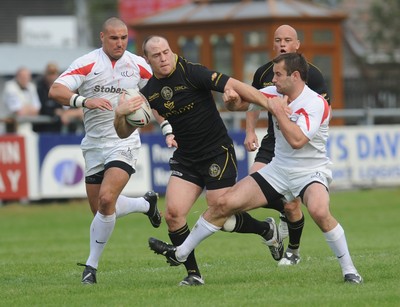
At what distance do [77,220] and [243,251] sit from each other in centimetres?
605

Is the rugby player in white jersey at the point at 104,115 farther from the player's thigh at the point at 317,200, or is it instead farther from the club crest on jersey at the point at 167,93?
the player's thigh at the point at 317,200

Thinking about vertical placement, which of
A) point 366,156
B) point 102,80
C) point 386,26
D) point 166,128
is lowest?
point 366,156

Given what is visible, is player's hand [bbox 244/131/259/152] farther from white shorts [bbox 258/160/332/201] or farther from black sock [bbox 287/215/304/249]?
white shorts [bbox 258/160/332/201]

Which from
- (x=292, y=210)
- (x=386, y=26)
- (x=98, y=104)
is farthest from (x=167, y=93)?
(x=386, y=26)

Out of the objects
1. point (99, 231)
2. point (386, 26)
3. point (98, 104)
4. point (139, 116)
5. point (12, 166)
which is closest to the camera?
point (139, 116)

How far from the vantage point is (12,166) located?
2069 centimetres

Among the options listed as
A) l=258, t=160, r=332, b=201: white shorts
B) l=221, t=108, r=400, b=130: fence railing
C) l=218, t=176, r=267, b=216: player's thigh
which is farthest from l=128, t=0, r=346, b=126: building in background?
l=218, t=176, r=267, b=216: player's thigh

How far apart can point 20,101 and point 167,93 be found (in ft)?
38.0

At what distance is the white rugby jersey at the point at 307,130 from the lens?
9.76 m

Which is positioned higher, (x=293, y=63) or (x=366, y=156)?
(x=293, y=63)

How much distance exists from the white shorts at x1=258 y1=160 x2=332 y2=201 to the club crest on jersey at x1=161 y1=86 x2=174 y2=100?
3.53 feet

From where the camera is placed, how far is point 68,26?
127 ft

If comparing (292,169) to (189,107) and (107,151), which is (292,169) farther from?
(107,151)

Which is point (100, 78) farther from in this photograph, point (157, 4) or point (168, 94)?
point (157, 4)
